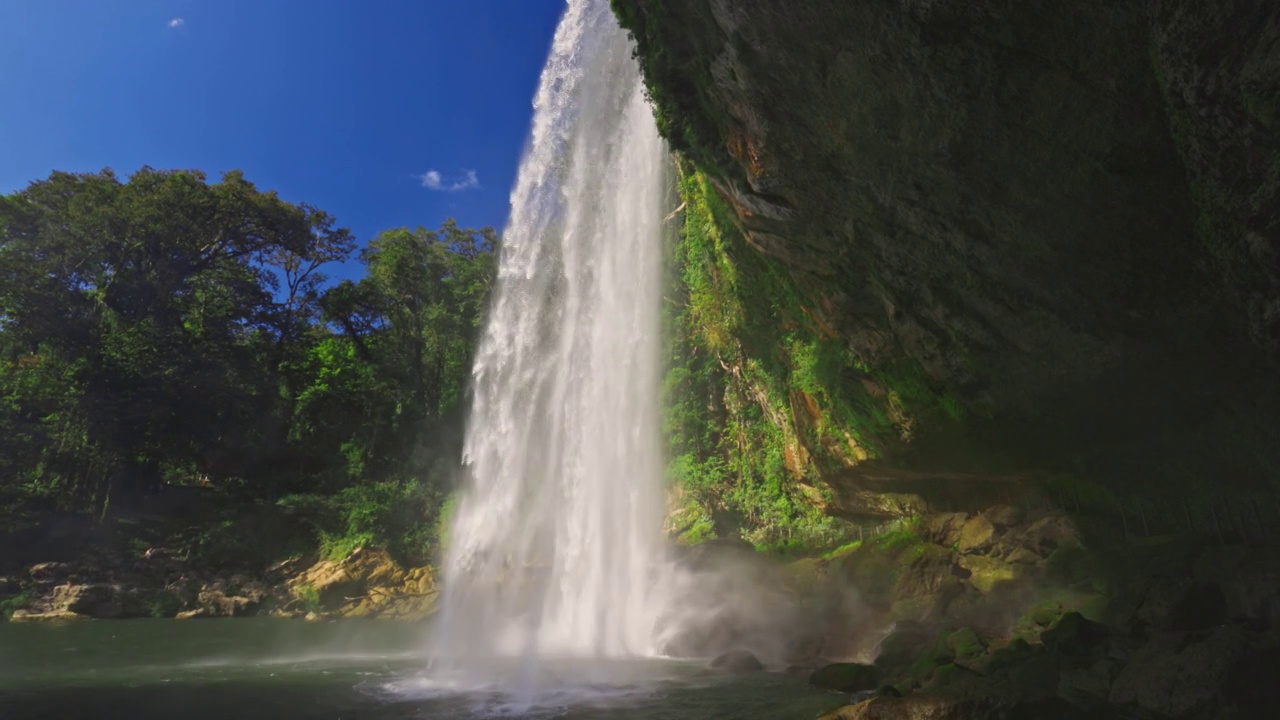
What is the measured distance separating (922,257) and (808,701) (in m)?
6.46

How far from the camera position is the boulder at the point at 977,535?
14961mm

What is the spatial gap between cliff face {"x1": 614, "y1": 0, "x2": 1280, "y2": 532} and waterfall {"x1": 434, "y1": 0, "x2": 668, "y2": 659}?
31.6 feet

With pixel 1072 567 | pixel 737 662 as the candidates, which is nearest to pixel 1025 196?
pixel 1072 567

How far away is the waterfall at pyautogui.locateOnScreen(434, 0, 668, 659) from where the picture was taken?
19.1 m

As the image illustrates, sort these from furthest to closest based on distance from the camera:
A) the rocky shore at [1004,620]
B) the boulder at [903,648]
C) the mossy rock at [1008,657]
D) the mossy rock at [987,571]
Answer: the mossy rock at [987,571]
the boulder at [903,648]
the mossy rock at [1008,657]
the rocky shore at [1004,620]

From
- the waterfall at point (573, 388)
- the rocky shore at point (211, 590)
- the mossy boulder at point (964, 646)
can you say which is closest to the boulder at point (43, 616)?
the rocky shore at point (211, 590)

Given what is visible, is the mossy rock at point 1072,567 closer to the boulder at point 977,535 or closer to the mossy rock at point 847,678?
the boulder at point 977,535

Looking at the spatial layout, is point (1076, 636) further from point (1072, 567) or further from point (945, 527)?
point (945, 527)

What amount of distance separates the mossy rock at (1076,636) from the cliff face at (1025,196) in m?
3.12

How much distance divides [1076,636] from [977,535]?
235 inches

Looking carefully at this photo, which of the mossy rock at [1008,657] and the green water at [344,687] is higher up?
the mossy rock at [1008,657]

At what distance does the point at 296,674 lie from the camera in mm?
14047

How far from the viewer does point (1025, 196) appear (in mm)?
7723

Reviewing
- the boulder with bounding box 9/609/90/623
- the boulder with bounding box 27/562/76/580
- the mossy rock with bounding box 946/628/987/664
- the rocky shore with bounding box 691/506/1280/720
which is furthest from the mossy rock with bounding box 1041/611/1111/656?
the boulder with bounding box 27/562/76/580
